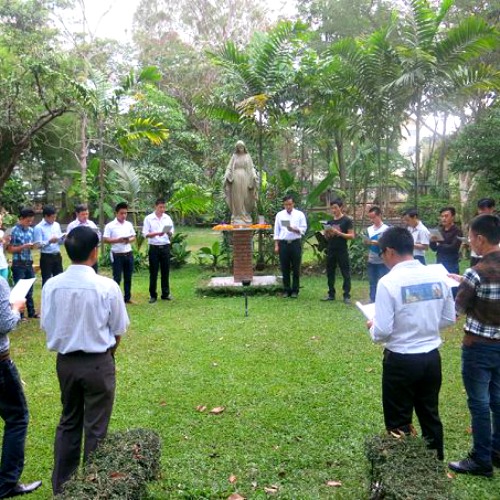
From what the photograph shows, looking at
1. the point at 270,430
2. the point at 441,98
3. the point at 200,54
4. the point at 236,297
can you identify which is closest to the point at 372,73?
the point at 441,98

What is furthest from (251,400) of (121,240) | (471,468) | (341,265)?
(121,240)

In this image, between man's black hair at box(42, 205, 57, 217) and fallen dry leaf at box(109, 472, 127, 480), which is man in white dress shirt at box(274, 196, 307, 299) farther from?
fallen dry leaf at box(109, 472, 127, 480)

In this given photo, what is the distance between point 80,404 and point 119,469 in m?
0.50

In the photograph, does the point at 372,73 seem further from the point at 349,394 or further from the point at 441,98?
the point at 349,394

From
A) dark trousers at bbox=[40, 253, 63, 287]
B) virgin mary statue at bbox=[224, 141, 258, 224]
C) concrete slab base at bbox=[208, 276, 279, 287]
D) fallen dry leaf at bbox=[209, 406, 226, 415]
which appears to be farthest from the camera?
virgin mary statue at bbox=[224, 141, 258, 224]

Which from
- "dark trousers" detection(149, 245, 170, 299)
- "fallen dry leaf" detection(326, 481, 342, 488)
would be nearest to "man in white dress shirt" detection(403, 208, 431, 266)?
"dark trousers" detection(149, 245, 170, 299)

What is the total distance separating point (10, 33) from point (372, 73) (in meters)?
6.77

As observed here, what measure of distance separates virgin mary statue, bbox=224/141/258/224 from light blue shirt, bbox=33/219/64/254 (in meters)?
3.60

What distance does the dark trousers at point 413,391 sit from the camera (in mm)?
2873

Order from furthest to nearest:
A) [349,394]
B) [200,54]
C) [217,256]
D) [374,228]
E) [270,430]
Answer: [200,54] < [217,256] < [374,228] < [349,394] < [270,430]

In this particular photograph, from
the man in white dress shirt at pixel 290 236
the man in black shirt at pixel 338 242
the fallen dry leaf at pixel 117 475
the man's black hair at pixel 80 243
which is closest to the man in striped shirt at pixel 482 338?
the fallen dry leaf at pixel 117 475

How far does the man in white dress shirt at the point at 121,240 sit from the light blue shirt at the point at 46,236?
31.9 inches

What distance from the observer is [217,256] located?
40.7 ft

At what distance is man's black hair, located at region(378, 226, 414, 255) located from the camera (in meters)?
2.94
